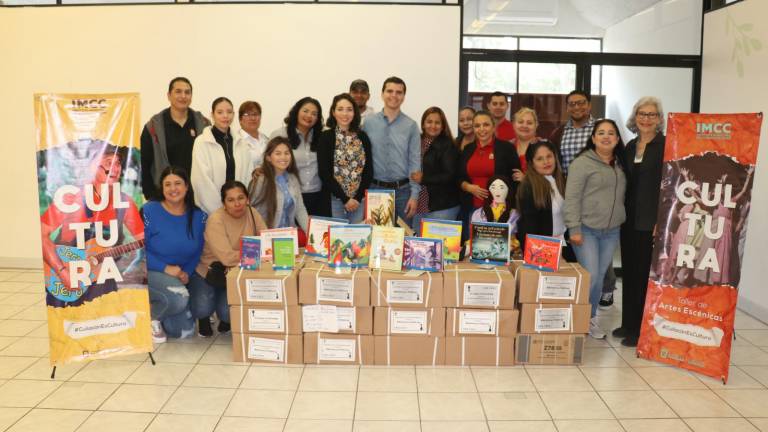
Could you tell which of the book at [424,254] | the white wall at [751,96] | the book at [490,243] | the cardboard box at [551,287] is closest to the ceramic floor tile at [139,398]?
the book at [424,254]

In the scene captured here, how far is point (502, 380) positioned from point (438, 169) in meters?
1.71

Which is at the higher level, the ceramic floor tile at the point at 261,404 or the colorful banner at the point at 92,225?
the colorful banner at the point at 92,225

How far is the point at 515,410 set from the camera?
3.06m

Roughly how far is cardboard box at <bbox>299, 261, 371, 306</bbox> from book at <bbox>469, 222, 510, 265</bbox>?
0.76 meters

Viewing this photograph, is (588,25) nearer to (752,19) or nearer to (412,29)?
(752,19)

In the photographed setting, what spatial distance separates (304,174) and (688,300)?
265 centimetres

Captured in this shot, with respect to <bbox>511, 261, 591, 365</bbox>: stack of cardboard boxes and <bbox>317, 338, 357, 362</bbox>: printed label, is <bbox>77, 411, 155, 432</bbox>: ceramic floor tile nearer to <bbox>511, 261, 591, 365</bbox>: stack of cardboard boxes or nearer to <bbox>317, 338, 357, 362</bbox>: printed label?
<bbox>317, 338, 357, 362</bbox>: printed label

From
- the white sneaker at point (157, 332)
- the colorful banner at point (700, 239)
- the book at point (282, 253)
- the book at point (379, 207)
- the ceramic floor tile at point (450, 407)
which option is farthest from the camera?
the book at point (379, 207)

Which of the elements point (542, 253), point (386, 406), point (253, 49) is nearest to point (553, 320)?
point (542, 253)

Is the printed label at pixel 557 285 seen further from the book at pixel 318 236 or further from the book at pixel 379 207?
the book at pixel 318 236

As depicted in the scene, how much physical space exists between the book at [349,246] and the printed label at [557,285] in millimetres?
1067

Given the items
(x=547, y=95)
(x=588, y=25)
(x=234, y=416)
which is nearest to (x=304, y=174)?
(x=234, y=416)

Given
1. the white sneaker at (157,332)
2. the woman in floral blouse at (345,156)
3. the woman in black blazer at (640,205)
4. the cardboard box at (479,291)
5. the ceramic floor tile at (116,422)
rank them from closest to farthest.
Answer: the ceramic floor tile at (116,422) < the cardboard box at (479,291) < the woman in black blazer at (640,205) < the white sneaker at (157,332) < the woman in floral blouse at (345,156)

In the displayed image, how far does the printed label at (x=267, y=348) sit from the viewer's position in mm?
3623
